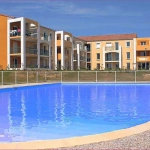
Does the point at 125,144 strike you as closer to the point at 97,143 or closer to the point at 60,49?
the point at 97,143

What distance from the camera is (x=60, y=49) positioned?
1709 inches

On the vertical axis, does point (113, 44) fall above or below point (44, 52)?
above

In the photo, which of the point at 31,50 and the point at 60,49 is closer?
the point at 31,50

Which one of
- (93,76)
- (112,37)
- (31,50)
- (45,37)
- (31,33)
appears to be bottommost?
(93,76)

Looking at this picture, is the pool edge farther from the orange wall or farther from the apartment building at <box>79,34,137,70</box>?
the apartment building at <box>79,34,137,70</box>

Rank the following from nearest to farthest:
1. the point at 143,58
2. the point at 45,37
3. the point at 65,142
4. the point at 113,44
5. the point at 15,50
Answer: the point at 65,142 < the point at 15,50 < the point at 45,37 < the point at 143,58 < the point at 113,44

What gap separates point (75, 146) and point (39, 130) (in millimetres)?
2813

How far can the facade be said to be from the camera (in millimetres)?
33938

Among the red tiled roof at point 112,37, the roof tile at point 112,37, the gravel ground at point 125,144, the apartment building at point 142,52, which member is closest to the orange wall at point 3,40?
the roof tile at point 112,37

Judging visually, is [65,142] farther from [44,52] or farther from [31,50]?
[44,52]

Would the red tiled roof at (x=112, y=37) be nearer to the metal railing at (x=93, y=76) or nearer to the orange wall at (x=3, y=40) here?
the metal railing at (x=93, y=76)

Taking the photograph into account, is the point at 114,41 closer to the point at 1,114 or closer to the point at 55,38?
the point at 55,38

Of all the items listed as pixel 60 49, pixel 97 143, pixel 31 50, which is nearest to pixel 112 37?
pixel 60 49

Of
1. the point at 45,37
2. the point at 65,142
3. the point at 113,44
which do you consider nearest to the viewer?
the point at 65,142
